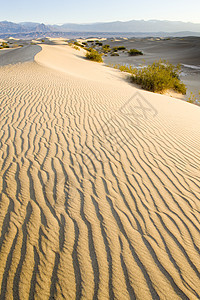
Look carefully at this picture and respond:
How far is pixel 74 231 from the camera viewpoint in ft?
7.87

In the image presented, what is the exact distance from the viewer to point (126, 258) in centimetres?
215

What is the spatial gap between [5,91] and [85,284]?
7.48m

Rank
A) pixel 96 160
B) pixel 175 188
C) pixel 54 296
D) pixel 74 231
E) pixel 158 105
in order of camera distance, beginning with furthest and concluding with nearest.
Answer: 1. pixel 158 105
2. pixel 96 160
3. pixel 175 188
4. pixel 74 231
5. pixel 54 296

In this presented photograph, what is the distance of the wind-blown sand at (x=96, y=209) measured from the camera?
195 centimetres

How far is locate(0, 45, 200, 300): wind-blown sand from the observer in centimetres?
195

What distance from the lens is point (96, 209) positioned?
9.06ft

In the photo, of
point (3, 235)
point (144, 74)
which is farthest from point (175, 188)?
point (144, 74)

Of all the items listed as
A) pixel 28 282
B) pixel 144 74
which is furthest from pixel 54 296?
pixel 144 74

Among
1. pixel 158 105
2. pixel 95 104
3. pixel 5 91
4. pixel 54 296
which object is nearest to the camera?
pixel 54 296

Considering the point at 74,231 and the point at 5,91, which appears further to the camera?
the point at 5,91

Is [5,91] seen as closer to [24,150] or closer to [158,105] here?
[24,150]

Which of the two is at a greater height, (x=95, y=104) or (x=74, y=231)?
(x=95, y=104)

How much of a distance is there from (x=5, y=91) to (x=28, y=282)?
728 cm

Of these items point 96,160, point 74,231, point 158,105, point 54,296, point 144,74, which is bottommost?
point 54,296
